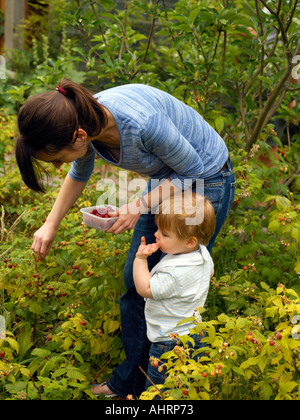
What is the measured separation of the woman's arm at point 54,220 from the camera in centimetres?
208

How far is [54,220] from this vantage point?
6.92 feet

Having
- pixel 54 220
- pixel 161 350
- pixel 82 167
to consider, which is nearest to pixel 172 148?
pixel 82 167

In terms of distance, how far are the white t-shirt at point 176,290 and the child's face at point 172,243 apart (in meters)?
0.02

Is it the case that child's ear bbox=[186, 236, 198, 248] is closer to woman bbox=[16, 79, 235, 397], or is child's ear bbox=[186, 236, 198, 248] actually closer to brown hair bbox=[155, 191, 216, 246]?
brown hair bbox=[155, 191, 216, 246]

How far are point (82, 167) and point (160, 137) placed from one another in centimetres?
52

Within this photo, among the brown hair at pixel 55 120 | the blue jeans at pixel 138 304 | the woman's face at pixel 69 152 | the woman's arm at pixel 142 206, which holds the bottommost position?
the blue jeans at pixel 138 304

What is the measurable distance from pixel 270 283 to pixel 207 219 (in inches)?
41.7

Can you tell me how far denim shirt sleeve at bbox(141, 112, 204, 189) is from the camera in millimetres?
1707

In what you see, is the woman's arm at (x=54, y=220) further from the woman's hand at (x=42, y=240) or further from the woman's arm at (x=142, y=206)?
the woman's arm at (x=142, y=206)

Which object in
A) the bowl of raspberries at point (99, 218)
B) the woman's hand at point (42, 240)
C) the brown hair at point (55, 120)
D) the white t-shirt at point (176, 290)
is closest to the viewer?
the brown hair at point (55, 120)

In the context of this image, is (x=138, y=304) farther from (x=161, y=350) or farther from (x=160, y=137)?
(x=160, y=137)

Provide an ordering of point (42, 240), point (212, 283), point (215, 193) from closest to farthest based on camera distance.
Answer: point (215, 193)
point (42, 240)
point (212, 283)

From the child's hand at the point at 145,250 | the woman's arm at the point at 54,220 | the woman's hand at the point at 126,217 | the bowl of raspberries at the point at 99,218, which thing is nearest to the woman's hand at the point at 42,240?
the woman's arm at the point at 54,220

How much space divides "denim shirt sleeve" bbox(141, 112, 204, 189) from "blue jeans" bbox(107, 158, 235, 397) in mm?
127
